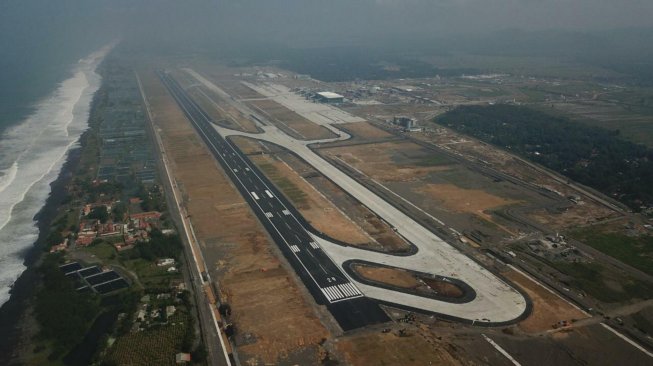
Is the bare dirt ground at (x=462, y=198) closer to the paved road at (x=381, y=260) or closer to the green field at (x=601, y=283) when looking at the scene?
the paved road at (x=381, y=260)

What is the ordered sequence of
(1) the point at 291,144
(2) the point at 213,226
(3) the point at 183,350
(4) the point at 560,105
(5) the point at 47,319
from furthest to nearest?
1. (4) the point at 560,105
2. (1) the point at 291,144
3. (2) the point at 213,226
4. (5) the point at 47,319
5. (3) the point at 183,350

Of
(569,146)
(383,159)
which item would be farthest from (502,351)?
(569,146)

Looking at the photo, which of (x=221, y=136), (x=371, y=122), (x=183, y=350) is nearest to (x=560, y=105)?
(x=371, y=122)

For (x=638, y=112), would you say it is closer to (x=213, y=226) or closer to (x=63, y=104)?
(x=213, y=226)

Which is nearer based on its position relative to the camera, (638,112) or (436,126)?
(436,126)

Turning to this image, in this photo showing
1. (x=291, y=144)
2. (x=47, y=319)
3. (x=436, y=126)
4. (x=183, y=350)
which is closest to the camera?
(x=183, y=350)

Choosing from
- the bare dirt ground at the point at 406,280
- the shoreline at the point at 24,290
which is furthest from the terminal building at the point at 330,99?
the bare dirt ground at the point at 406,280

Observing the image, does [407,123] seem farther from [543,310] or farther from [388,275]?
[543,310]
